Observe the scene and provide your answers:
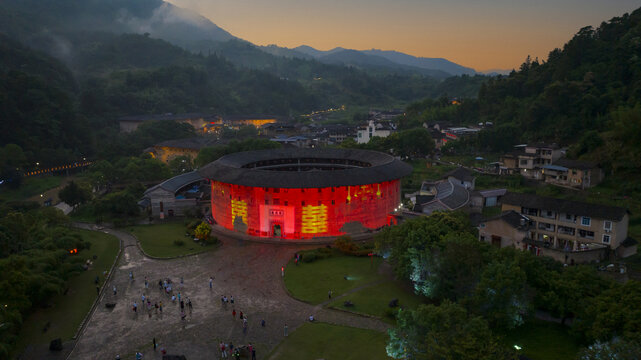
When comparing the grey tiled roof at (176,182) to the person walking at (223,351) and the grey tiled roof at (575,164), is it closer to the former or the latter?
the person walking at (223,351)

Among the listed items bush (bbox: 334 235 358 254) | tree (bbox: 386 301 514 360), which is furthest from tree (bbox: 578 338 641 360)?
bush (bbox: 334 235 358 254)

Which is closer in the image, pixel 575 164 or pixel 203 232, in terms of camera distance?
pixel 203 232

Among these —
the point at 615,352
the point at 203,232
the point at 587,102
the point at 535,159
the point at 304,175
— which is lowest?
the point at 203,232

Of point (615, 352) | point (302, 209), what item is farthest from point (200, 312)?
point (615, 352)

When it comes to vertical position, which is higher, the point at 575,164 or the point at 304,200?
the point at 575,164

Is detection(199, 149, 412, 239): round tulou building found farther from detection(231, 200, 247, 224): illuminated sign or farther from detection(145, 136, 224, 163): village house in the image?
detection(145, 136, 224, 163): village house

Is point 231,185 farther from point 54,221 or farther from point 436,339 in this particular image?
point 436,339

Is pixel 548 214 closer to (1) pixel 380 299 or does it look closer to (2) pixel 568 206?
(2) pixel 568 206

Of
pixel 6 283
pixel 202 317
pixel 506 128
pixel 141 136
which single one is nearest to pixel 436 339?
pixel 202 317
